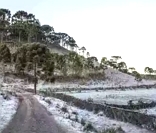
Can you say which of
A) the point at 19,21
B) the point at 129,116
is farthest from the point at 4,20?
the point at 129,116

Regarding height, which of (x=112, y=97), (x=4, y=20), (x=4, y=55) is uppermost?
(x=4, y=20)

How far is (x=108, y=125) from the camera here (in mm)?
26375

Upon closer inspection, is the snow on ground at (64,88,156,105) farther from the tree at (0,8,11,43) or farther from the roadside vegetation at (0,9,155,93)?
the tree at (0,8,11,43)

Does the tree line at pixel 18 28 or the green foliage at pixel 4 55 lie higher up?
the tree line at pixel 18 28

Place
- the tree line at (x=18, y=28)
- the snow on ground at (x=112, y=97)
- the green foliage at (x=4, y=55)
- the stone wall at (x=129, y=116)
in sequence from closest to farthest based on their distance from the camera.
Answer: the stone wall at (x=129, y=116), the snow on ground at (x=112, y=97), the green foliage at (x=4, y=55), the tree line at (x=18, y=28)

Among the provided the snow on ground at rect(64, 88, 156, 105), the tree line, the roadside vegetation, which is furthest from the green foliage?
the tree line

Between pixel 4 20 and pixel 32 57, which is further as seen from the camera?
pixel 4 20

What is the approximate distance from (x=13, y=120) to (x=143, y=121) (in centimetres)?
894

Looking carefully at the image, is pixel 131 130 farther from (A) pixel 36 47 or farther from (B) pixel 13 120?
(A) pixel 36 47

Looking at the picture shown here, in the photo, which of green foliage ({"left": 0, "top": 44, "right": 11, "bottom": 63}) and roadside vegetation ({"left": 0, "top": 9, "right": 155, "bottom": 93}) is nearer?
roadside vegetation ({"left": 0, "top": 9, "right": 155, "bottom": 93})

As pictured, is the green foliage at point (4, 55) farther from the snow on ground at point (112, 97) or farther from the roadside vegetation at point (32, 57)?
the snow on ground at point (112, 97)

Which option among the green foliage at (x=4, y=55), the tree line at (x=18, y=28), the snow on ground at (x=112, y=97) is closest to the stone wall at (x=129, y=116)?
the snow on ground at (x=112, y=97)

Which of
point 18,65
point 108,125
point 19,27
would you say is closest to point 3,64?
point 18,65

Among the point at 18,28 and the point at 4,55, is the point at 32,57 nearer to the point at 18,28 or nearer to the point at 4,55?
the point at 4,55
